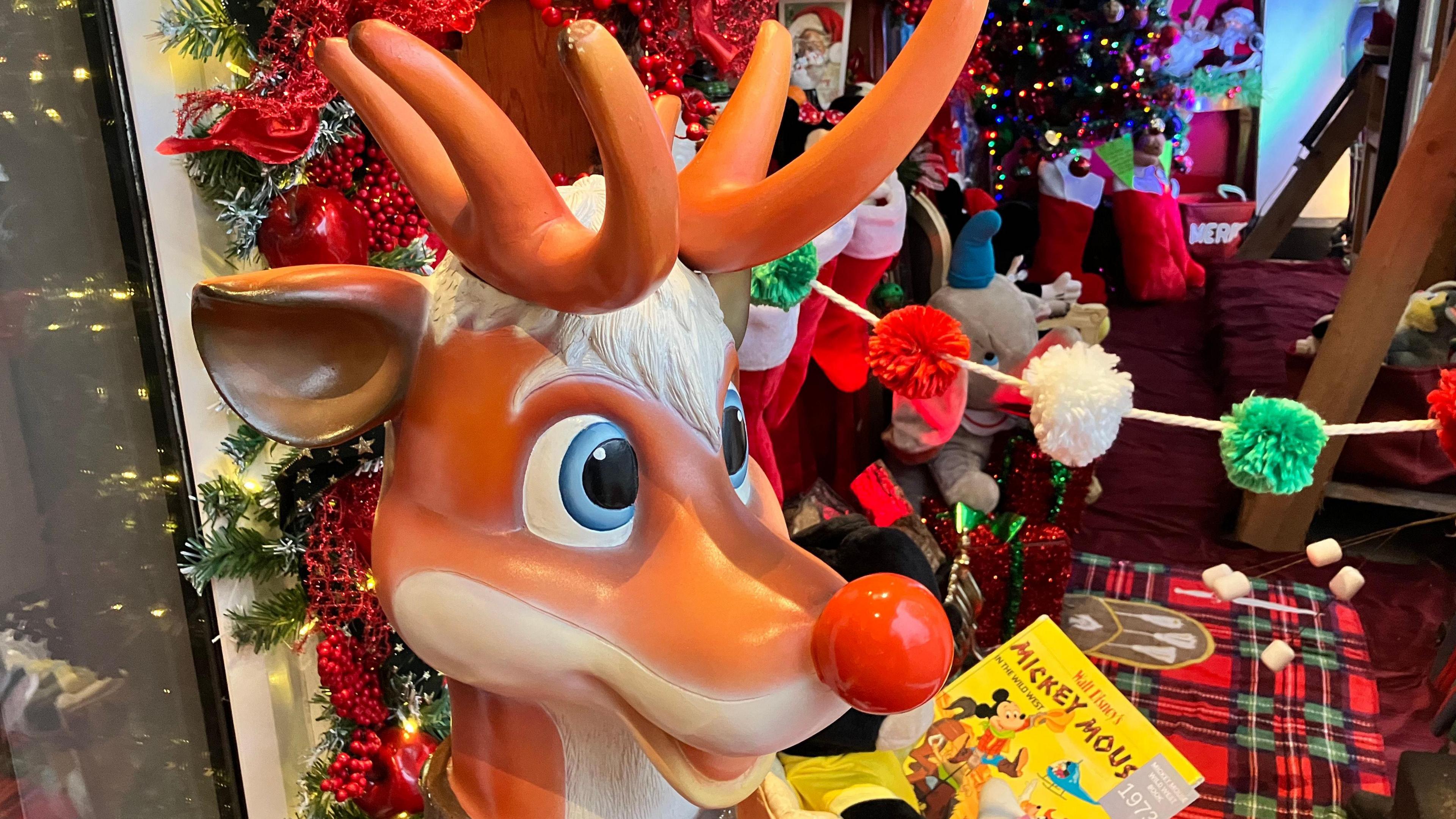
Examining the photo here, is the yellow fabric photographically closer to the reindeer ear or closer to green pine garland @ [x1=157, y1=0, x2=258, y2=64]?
the reindeer ear

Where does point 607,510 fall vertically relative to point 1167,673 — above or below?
above

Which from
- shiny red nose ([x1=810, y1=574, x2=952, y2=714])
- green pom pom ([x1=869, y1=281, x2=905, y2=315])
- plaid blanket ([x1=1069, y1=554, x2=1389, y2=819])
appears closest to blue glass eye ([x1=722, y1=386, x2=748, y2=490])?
shiny red nose ([x1=810, y1=574, x2=952, y2=714])

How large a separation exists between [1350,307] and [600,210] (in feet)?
5.75

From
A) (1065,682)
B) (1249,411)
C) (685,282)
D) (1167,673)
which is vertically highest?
(685,282)

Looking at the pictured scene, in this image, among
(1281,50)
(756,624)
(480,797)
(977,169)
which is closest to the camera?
(756,624)

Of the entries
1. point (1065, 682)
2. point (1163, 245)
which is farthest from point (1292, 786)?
point (1163, 245)

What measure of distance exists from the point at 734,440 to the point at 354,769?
0.73m

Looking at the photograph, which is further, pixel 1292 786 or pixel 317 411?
pixel 1292 786

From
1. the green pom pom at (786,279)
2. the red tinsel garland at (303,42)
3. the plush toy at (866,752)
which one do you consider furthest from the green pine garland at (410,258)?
the plush toy at (866,752)

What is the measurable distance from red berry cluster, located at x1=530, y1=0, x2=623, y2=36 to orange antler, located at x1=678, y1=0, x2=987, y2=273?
501 mm

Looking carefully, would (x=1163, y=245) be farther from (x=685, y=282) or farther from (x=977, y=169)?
(x=685, y=282)

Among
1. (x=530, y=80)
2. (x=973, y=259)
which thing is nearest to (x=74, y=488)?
(x=530, y=80)

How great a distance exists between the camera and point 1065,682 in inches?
41.0

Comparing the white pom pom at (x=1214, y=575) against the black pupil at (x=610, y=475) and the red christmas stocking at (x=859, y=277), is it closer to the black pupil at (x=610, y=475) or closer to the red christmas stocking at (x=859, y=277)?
the red christmas stocking at (x=859, y=277)
